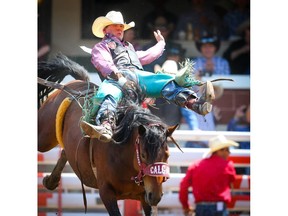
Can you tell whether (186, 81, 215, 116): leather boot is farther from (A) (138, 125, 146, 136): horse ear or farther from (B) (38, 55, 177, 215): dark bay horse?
(A) (138, 125, 146, 136): horse ear

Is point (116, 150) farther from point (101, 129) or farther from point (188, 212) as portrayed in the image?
point (188, 212)

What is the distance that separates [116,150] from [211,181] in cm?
201

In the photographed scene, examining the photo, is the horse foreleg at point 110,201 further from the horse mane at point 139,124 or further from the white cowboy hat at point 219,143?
the white cowboy hat at point 219,143

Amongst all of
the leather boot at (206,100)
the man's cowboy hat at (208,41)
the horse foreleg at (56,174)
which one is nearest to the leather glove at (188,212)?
the horse foreleg at (56,174)

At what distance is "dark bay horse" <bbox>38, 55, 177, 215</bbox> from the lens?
339 inches

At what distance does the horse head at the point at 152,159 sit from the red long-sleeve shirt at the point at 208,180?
2.06 metres

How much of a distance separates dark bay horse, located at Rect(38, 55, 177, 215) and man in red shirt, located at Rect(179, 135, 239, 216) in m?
1.38

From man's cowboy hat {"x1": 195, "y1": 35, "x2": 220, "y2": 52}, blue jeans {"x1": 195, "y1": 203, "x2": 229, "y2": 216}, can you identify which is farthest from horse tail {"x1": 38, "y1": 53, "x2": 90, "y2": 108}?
man's cowboy hat {"x1": 195, "y1": 35, "x2": 220, "y2": 52}

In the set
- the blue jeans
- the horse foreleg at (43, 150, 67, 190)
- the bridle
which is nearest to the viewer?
the bridle

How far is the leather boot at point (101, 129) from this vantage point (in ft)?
28.4
